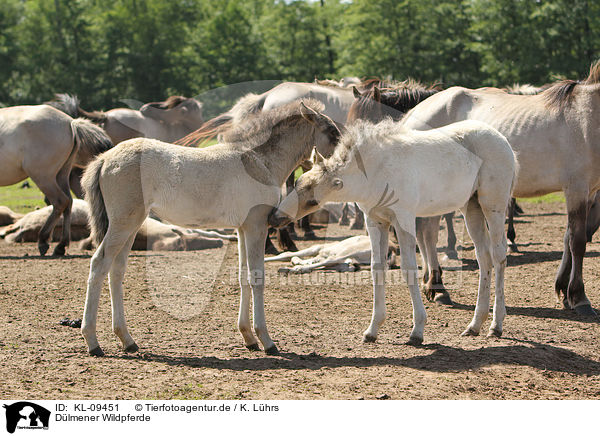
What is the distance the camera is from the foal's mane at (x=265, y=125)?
20.2 feet

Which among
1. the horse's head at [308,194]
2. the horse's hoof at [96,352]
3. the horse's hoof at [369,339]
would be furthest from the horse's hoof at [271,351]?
the horse's hoof at [96,352]

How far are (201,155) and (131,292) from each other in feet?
11.0

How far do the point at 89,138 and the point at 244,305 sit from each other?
7.09 meters

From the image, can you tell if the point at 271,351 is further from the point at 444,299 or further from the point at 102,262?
the point at 444,299

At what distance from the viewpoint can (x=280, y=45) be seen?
50.7 metres

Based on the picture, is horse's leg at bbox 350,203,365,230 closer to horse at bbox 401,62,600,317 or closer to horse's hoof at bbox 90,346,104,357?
horse at bbox 401,62,600,317

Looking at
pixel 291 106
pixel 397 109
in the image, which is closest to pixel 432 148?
pixel 291 106

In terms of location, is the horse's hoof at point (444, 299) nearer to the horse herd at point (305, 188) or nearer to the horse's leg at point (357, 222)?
the horse herd at point (305, 188)

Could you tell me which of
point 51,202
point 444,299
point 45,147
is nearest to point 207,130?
point 45,147

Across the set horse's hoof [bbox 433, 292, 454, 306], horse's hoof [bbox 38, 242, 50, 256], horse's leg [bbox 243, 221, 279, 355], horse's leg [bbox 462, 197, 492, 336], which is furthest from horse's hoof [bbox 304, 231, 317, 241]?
horse's leg [bbox 243, 221, 279, 355]

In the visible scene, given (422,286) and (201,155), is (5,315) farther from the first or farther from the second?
(422,286)

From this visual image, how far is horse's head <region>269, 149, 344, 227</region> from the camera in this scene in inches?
226

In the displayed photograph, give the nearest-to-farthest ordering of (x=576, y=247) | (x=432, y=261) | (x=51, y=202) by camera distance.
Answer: (x=576, y=247) → (x=432, y=261) → (x=51, y=202)

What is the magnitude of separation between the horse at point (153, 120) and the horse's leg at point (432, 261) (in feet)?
36.2
